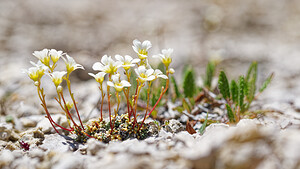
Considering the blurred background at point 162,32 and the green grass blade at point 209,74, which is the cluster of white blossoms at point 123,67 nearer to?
the green grass blade at point 209,74

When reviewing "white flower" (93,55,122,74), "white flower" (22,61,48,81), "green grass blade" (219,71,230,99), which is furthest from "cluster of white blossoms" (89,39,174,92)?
"green grass blade" (219,71,230,99)

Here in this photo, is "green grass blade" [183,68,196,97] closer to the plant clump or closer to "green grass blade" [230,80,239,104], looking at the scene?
"green grass blade" [230,80,239,104]

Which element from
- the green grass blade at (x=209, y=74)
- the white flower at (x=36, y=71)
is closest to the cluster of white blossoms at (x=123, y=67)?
the white flower at (x=36, y=71)

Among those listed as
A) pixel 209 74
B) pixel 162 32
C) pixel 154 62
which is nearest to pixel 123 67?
pixel 209 74

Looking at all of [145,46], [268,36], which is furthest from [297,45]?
[145,46]

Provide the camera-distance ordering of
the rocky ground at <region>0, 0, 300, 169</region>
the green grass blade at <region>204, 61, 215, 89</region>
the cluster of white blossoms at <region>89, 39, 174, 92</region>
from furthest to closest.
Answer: the green grass blade at <region>204, 61, 215, 89</region>, the cluster of white blossoms at <region>89, 39, 174, 92</region>, the rocky ground at <region>0, 0, 300, 169</region>

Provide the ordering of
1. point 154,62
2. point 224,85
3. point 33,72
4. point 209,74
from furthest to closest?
point 154,62 → point 209,74 → point 224,85 → point 33,72

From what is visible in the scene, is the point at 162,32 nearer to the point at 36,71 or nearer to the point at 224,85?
the point at 224,85
